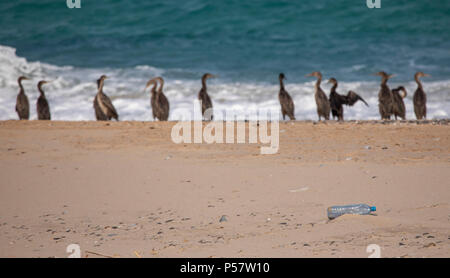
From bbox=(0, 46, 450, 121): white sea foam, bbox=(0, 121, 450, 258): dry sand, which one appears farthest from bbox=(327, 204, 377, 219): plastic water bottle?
bbox=(0, 46, 450, 121): white sea foam

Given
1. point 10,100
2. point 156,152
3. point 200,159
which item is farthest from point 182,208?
point 10,100

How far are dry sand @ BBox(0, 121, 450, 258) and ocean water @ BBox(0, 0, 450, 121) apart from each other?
23.5ft

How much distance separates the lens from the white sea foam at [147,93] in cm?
1524

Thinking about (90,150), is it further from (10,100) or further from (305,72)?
(305,72)

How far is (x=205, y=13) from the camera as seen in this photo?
24.8 meters

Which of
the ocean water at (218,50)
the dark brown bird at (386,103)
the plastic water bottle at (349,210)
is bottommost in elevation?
the plastic water bottle at (349,210)

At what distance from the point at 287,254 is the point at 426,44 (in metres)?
20.1

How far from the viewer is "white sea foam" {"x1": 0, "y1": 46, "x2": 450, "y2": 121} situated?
1524 cm

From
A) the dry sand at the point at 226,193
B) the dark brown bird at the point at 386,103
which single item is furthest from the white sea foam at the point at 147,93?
the dry sand at the point at 226,193

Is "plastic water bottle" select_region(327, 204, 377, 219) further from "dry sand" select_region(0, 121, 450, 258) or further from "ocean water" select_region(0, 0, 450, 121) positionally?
"ocean water" select_region(0, 0, 450, 121)

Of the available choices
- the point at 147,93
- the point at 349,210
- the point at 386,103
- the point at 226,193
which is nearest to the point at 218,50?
the point at 147,93

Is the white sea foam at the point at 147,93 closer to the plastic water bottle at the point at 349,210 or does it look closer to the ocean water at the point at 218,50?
the ocean water at the point at 218,50

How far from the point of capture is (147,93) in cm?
1709

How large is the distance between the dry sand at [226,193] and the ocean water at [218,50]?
7150 mm
